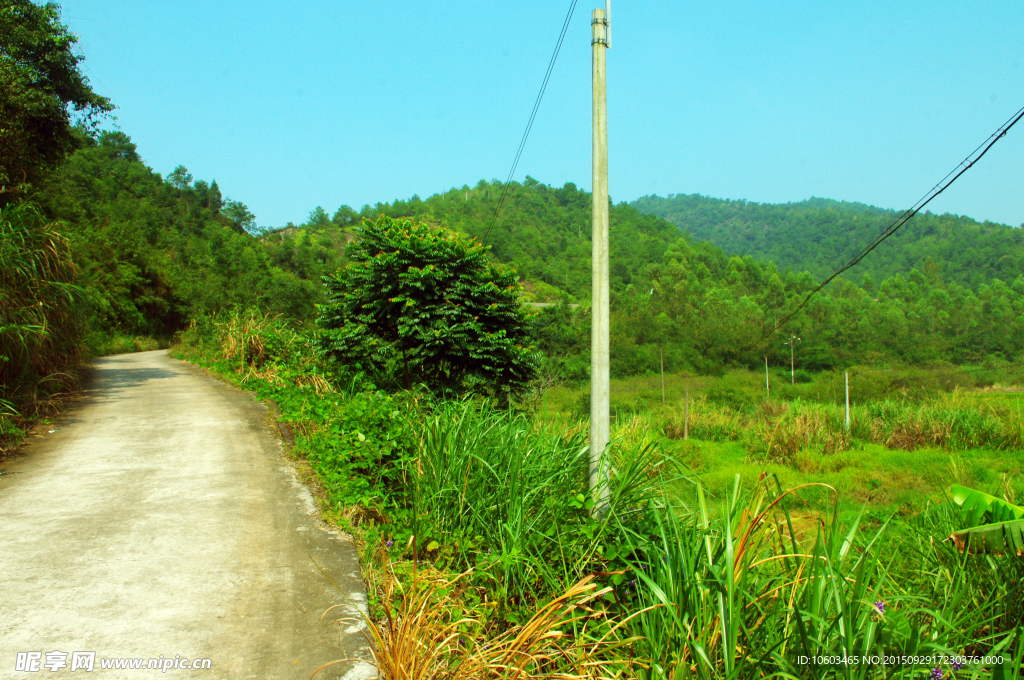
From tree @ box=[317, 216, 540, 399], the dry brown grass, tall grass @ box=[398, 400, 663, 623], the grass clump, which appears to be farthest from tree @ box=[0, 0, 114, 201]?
the dry brown grass

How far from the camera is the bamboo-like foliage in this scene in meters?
7.46

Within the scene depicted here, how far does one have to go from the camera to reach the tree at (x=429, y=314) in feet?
35.9

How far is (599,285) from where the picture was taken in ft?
13.6

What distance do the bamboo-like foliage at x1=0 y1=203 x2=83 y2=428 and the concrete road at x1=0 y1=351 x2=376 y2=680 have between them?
49.7 inches

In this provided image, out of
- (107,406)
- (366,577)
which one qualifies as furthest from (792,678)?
(107,406)

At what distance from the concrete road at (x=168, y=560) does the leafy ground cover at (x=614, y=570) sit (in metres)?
0.37

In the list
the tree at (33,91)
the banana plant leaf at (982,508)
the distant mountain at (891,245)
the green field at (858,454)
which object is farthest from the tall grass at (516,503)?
the distant mountain at (891,245)

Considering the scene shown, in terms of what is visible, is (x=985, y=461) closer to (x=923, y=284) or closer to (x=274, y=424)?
(x=274, y=424)

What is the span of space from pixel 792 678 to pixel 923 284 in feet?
211

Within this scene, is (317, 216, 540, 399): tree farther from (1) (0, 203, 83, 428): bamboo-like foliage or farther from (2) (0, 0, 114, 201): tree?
(2) (0, 0, 114, 201): tree

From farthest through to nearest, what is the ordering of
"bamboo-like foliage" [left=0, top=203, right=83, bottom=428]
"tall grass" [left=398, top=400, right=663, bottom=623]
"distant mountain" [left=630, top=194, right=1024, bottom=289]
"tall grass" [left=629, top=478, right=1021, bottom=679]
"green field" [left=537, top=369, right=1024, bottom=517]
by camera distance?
"distant mountain" [left=630, top=194, right=1024, bottom=289] < "green field" [left=537, top=369, right=1024, bottom=517] < "bamboo-like foliage" [left=0, top=203, right=83, bottom=428] < "tall grass" [left=398, top=400, right=663, bottom=623] < "tall grass" [left=629, top=478, right=1021, bottom=679]

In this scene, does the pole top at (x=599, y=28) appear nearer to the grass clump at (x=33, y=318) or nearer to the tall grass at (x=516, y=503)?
the tall grass at (x=516, y=503)

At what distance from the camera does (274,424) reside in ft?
26.3

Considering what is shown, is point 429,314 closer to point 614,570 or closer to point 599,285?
point 599,285
